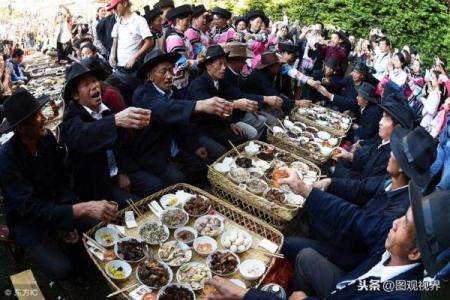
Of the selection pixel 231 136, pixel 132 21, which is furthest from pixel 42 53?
pixel 231 136

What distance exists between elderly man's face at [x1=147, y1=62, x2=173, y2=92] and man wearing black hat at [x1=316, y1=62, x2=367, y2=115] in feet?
17.5

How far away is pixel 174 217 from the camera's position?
4.65m

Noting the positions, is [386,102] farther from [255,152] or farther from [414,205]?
[414,205]

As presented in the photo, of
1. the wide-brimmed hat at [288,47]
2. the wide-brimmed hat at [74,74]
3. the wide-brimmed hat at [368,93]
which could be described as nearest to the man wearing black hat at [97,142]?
the wide-brimmed hat at [74,74]

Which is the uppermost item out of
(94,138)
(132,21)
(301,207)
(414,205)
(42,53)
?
(132,21)

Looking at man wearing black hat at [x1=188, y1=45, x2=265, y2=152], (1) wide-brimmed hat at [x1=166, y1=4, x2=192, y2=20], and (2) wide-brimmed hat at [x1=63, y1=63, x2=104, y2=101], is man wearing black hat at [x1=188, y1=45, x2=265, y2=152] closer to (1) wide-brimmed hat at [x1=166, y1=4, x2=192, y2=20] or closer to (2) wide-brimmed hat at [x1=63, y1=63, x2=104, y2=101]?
(1) wide-brimmed hat at [x1=166, y1=4, x2=192, y2=20]

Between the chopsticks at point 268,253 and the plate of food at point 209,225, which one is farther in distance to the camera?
the plate of food at point 209,225

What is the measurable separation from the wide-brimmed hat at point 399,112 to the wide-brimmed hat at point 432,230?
3010mm

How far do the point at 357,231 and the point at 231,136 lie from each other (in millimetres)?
3732

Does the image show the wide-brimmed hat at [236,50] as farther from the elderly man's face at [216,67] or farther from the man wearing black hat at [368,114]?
the man wearing black hat at [368,114]

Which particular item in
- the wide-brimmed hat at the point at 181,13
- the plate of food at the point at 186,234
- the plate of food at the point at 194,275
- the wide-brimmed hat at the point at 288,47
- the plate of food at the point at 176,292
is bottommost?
the plate of food at the point at 194,275

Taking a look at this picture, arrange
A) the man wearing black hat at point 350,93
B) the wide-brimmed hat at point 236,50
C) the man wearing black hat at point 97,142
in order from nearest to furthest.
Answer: the man wearing black hat at point 97,142
the wide-brimmed hat at point 236,50
the man wearing black hat at point 350,93

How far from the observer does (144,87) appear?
5688 mm

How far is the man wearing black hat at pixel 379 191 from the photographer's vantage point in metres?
3.59
